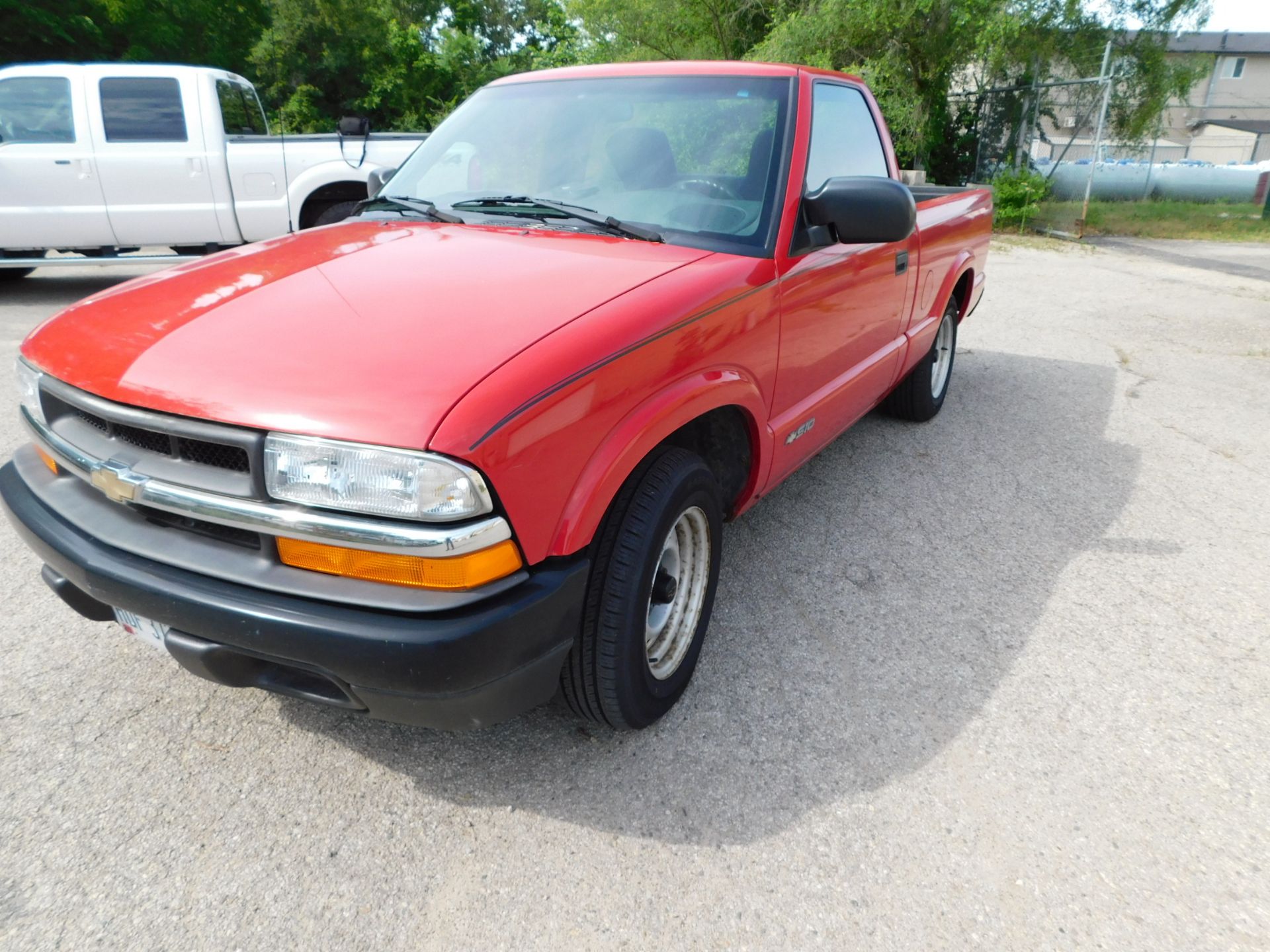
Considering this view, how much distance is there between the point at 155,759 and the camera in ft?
7.60

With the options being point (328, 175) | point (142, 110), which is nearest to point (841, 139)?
point (328, 175)

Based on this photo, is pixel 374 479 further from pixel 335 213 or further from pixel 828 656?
pixel 335 213

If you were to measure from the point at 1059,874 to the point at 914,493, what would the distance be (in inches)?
90.4

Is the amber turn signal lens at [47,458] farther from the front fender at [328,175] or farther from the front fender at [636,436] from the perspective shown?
the front fender at [328,175]

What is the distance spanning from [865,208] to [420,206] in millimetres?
1552

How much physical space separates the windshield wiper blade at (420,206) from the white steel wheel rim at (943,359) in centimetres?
309

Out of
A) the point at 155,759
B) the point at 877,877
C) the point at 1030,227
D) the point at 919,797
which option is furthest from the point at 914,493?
the point at 1030,227

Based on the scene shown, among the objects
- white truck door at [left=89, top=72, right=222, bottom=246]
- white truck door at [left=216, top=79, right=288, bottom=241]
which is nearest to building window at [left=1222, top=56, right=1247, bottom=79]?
white truck door at [left=216, top=79, right=288, bottom=241]

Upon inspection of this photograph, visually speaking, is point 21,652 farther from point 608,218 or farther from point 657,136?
point 657,136

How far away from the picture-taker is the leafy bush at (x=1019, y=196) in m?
14.6

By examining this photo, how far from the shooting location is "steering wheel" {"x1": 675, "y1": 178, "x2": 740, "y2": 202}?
9.15 feet

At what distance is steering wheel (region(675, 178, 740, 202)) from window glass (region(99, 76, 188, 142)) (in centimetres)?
696

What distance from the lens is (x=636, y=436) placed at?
2.08m

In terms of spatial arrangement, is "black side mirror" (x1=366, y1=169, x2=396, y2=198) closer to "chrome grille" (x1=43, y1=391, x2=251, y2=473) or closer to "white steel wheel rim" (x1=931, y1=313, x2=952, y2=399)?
"chrome grille" (x1=43, y1=391, x2=251, y2=473)
